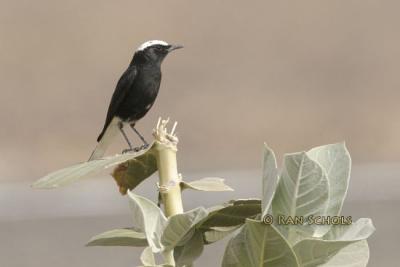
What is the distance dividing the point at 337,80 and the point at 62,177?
1360 centimetres

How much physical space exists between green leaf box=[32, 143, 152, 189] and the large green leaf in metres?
0.27

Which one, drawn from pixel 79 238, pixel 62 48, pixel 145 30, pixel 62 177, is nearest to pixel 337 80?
pixel 145 30

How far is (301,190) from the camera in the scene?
1061 mm

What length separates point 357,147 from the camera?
12398 mm

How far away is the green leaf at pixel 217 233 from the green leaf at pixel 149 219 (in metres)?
0.10

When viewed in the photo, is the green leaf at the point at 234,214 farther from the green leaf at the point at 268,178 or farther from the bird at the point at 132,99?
the bird at the point at 132,99

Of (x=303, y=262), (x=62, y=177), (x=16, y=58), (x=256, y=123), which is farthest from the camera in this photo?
(x=16, y=58)

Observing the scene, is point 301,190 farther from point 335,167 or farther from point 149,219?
point 149,219

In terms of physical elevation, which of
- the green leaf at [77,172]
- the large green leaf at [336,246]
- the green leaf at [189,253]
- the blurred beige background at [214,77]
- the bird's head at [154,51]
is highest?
the green leaf at [77,172]

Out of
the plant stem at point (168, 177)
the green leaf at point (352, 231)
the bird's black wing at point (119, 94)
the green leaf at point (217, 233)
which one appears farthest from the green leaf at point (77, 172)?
the bird's black wing at point (119, 94)

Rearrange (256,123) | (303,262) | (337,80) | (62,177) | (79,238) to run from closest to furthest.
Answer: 1. (303,262)
2. (62,177)
3. (79,238)
4. (256,123)
5. (337,80)

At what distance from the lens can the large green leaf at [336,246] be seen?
1018mm

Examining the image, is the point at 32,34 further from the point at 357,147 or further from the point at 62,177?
the point at 62,177

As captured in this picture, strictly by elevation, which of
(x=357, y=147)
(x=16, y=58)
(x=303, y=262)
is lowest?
(x=357, y=147)
